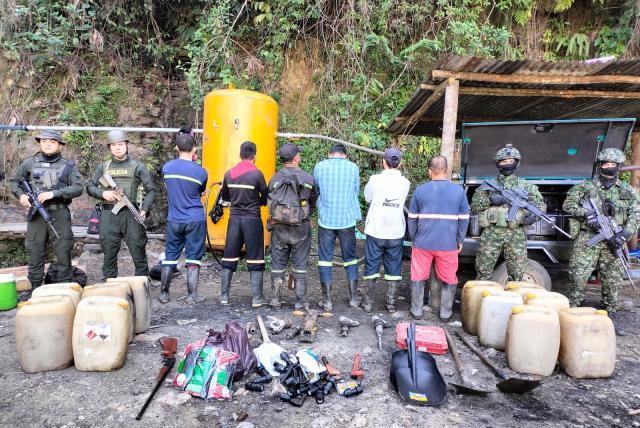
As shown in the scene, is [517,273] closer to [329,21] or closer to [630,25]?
[329,21]

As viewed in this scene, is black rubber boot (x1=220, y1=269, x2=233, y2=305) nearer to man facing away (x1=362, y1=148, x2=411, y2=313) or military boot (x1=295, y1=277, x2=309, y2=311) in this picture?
military boot (x1=295, y1=277, x2=309, y2=311)

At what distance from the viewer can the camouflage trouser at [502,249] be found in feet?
15.1

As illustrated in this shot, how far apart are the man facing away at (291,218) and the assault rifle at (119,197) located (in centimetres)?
167

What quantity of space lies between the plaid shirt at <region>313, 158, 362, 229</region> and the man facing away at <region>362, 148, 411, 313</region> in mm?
263

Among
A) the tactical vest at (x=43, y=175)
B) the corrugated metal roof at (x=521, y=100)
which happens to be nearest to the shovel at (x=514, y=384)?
the corrugated metal roof at (x=521, y=100)

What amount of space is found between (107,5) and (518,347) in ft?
34.0

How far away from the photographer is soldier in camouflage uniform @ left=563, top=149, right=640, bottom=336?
4.62 metres

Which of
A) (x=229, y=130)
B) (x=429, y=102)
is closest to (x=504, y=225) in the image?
(x=429, y=102)

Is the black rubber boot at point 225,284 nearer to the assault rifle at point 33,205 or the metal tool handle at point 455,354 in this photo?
the assault rifle at point 33,205

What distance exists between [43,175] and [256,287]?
2.81 meters

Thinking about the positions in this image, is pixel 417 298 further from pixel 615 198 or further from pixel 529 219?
pixel 615 198

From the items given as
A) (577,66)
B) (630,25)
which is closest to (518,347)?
(577,66)

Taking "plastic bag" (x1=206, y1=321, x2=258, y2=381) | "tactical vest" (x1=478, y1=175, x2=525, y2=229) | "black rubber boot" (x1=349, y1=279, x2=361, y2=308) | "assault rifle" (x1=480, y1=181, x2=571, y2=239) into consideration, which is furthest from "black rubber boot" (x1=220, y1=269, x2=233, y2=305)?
"assault rifle" (x1=480, y1=181, x2=571, y2=239)

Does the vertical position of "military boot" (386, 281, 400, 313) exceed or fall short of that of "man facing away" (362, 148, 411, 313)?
it falls short
